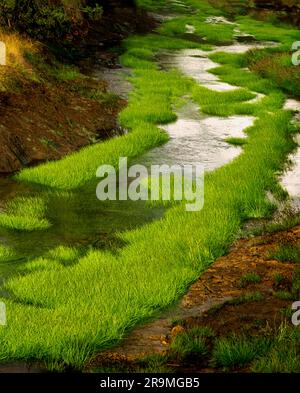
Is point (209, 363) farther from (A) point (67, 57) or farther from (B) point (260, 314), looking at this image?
(A) point (67, 57)

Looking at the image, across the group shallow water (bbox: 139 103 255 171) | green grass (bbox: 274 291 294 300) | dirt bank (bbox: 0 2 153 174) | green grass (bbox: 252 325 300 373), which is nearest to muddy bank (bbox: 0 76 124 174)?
dirt bank (bbox: 0 2 153 174)

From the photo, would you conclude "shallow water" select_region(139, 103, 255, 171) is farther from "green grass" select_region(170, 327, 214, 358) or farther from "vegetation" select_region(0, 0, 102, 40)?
"green grass" select_region(170, 327, 214, 358)

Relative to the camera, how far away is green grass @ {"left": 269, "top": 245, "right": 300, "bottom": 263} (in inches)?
351

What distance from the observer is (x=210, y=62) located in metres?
30.3

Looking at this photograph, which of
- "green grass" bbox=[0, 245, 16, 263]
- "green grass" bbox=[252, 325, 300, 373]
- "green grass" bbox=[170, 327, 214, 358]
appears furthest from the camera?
"green grass" bbox=[0, 245, 16, 263]

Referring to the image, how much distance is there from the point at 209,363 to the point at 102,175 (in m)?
7.49

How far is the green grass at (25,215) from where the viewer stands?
32.9ft

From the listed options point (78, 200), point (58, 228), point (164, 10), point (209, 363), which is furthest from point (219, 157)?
point (164, 10)


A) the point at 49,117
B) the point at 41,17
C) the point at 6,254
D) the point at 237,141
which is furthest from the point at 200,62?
the point at 6,254

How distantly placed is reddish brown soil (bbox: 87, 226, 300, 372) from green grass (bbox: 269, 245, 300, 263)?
12 cm

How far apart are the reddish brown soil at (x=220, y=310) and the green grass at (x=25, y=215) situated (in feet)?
10.5

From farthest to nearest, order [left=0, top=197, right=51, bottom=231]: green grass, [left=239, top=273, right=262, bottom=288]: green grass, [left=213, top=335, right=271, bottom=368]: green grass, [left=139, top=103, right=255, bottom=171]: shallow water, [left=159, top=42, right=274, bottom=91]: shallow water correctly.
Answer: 1. [left=159, top=42, right=274, bottom=91]: shallow water
2. [left=139, top=103, right=255, bottom=171]: shallow water
3. [left=0, top=197, right=51, bottom=231]: green grass
4. [left=239, top=273, right=262, bottom=288]: green grass
5. [left=213, top=335, right=271, bottom=368]: green grass

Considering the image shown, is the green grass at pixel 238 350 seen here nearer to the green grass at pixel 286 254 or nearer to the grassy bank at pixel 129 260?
the grassy bank at pixel 129 260

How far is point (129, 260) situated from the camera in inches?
343
